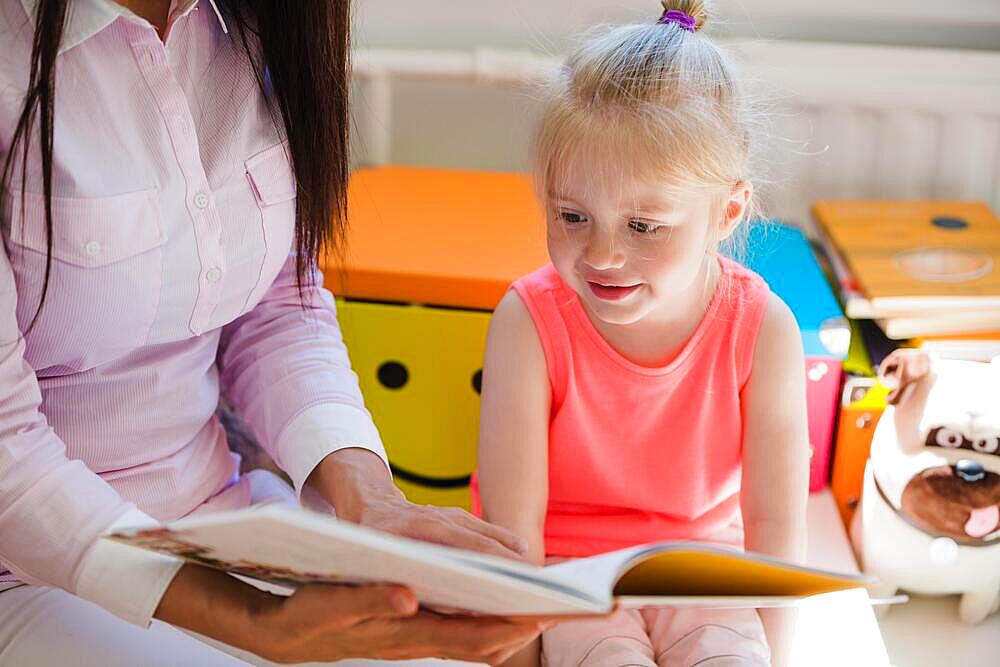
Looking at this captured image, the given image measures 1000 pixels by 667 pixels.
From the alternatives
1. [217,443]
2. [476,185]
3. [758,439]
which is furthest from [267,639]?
→ [476,185]

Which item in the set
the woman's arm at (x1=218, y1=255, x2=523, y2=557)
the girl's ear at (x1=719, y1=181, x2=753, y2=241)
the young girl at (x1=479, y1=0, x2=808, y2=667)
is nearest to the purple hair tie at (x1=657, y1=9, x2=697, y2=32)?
the young girl at (x1=479, y1=0, x2=808, y2=667)

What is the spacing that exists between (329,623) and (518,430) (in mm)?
410

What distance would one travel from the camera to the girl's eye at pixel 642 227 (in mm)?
961

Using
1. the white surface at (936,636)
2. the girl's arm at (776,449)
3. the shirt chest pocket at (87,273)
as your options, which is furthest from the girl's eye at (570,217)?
the white surface at (936,636)

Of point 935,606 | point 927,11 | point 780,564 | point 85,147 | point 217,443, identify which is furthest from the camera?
point 927,11

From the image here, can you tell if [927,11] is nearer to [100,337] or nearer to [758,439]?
[758,439]

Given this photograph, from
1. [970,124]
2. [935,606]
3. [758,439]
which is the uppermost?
[970,124]

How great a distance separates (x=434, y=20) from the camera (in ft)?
5.81

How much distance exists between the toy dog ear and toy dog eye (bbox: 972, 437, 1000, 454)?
3.9 inches

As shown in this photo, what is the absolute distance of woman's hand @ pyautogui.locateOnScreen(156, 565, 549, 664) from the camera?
679 mm

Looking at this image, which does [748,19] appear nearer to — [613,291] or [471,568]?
[613,291]

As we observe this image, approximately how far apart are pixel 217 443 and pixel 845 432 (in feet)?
2.69

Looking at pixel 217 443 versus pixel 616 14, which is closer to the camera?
pixel 217 443

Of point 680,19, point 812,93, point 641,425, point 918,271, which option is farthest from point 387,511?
point 812,93
